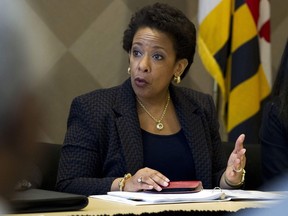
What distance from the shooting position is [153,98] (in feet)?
9.41

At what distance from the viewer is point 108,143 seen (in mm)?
2646

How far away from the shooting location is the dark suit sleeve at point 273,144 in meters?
2.81

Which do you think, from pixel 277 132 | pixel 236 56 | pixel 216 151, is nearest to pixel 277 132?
pixel 277 132

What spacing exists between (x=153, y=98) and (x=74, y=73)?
1.31 meters

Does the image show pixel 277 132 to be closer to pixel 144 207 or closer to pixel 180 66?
pixel 180 66

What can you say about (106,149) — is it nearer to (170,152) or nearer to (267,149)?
(170,152)

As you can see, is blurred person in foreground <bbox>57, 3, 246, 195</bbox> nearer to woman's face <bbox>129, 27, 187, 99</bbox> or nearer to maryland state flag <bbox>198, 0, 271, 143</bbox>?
woman's face <bbox>129, 27, 187, 99</bbox>

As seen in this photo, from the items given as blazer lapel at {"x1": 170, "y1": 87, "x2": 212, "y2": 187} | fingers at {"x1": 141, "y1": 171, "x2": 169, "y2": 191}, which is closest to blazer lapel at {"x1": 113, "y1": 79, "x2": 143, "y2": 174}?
blazer lapel at {"x1": 170, "y1": 87, "x2": 212, "y2": 187}

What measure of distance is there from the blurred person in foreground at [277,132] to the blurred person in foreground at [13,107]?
2647mm

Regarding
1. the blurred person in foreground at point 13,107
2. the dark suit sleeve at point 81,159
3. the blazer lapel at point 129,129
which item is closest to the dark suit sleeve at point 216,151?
the blazer lapel at point 129,129

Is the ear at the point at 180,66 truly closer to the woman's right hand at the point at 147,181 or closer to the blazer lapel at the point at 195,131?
the blazer lapel at the point at 195,131

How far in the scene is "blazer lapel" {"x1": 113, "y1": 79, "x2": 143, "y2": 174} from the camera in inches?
102

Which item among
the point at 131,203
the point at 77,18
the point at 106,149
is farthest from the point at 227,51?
the point at 131,203

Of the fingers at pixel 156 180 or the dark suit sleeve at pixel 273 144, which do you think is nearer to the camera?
the fingers at pixel 156 180
